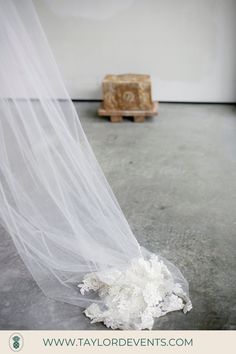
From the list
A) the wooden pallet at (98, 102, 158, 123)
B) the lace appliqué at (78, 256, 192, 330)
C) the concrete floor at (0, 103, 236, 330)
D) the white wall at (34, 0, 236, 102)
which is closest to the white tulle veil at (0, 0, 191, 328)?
the lace appliqué at (78, 256, 192, 330)

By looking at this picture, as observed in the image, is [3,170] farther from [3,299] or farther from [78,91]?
[78,91]

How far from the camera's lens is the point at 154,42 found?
4.65 meters

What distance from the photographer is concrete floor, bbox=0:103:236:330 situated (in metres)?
1.87

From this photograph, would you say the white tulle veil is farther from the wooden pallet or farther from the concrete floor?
the wooden pallet

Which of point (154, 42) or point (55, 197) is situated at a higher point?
point (154, 42)

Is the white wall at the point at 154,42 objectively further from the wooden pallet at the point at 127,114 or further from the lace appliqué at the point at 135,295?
the lace appliqué at the point at 135,295

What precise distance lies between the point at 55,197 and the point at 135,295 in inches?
24.2

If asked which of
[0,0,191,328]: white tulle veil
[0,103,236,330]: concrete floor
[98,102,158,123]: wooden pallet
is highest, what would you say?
[0,0,191,328]: white tulle veil

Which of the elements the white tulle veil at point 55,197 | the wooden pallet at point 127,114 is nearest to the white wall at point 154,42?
the wooden pallet at point 127,114

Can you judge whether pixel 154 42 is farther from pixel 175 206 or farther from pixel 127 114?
pixel 175 206

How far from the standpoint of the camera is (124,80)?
14.0 feet

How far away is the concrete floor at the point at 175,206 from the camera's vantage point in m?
1.87

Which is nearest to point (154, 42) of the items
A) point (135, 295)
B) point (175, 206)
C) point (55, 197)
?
point (175, 206)
